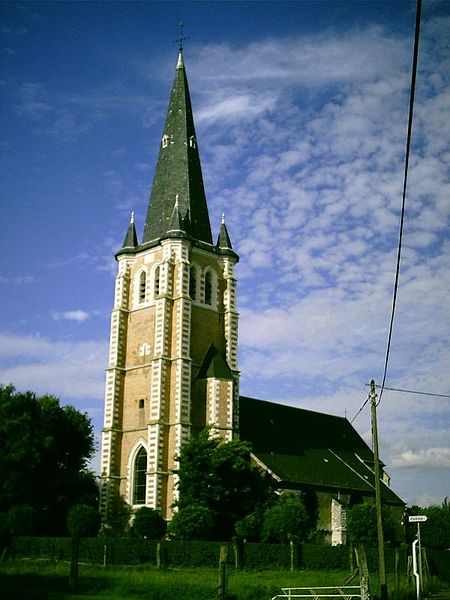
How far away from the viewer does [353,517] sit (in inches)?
1874

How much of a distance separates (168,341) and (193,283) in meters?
5.52

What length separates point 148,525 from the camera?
142ft

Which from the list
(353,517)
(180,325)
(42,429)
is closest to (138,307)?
(180,325)

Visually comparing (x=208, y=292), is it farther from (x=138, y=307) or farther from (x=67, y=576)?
(x=67, y=576)

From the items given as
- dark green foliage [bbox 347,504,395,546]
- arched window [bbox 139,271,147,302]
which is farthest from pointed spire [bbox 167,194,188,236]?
dark green foliage [bbox 347,504,395,546]

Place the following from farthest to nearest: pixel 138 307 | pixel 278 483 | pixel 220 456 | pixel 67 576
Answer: pixel 138 307
pixel 278 483
pixel 220 456
pixel 67 576

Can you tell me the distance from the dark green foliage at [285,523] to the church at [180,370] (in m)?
6.90

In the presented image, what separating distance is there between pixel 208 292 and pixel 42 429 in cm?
1621

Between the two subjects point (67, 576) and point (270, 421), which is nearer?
point (67, 576)

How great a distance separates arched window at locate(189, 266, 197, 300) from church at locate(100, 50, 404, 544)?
0.31ft

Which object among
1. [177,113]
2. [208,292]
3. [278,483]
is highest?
[177,113]

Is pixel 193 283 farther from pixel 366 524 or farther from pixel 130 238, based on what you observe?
pixel 366 524

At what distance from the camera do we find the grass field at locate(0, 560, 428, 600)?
22297mm

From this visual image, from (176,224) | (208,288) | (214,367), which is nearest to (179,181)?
(176,224)
